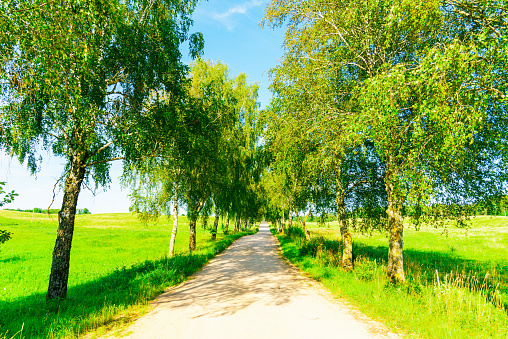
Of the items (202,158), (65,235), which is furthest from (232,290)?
(65,235)

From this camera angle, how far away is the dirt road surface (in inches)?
203

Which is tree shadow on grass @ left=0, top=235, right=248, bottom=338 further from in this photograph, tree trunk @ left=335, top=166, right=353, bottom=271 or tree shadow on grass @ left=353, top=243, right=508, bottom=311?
tree shadow on grass @ left=353, top=243, right=508, bottom=311

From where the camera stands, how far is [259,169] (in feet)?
97.7

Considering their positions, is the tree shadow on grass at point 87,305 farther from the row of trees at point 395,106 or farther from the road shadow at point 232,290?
the row of trees at point 395,106

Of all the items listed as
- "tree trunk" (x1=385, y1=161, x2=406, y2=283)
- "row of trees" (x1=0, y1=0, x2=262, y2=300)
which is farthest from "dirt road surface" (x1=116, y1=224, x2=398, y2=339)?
"row of trees" (x1=0, y1=0, x2=262, y2=300)

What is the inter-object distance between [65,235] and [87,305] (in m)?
2.32

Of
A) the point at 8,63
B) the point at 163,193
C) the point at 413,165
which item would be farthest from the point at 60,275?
the point at 413,165

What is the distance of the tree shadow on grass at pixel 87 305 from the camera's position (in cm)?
560

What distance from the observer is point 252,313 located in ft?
20.5

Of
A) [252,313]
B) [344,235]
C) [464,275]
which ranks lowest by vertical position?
[252,313]

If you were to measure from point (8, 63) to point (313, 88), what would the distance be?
8.73 metres

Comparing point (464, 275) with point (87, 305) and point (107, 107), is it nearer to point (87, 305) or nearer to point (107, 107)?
point (87, 305)

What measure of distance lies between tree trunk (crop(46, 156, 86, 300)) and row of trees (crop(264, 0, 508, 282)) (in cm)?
748

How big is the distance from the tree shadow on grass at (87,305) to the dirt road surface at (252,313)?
797 mm
